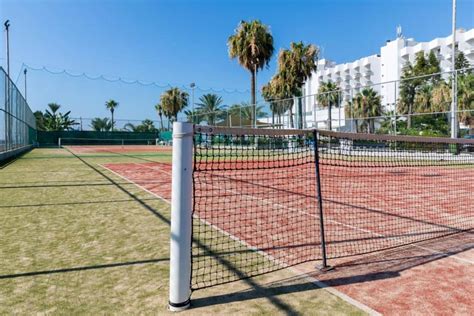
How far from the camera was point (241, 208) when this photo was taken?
21.5ft

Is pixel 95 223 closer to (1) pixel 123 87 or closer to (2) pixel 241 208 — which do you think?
(2) pixel 241 208

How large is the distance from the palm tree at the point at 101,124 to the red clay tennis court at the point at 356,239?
4165cm

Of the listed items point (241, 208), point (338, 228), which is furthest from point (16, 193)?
point (338, 228)

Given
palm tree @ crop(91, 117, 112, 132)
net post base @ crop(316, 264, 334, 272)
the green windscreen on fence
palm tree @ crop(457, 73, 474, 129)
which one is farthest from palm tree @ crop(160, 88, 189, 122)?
net post base @ crop(316, 264, 334, 272)

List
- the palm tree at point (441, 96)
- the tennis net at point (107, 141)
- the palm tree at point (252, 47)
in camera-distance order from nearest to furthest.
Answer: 1. the palm tree at point (441, 96)
2. the palm tree at point (252, 47)
3. the tennis net at point (107, 141)

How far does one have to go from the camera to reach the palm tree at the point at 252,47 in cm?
2830

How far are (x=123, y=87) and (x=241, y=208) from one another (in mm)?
40236

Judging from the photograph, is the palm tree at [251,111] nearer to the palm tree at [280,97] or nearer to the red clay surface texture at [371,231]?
the palm tree at [280,97]

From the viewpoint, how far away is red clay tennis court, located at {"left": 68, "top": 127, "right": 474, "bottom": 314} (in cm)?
314

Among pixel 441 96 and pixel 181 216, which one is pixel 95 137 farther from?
pixel 181 216

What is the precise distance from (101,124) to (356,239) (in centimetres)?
4749

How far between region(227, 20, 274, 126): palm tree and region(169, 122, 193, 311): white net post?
26.0 m

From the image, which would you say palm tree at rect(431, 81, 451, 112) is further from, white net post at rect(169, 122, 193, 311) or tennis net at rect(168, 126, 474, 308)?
white net post at rect(169, 122, 193, 311)

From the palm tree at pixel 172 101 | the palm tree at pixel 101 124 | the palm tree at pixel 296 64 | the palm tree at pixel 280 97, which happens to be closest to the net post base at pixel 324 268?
the palm tree at pixel 280 97
